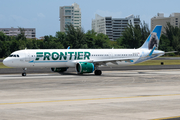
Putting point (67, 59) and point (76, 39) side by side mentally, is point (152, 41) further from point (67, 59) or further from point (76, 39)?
point (76, 39)

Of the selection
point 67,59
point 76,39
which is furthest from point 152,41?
point 76,39

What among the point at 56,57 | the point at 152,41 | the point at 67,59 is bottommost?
the point at 67,59

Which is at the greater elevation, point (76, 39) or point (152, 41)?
point (76, 39)

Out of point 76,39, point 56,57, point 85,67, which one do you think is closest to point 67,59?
point 56,57

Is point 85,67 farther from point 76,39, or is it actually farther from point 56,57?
point 76,39

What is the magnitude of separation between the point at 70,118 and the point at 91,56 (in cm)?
3456

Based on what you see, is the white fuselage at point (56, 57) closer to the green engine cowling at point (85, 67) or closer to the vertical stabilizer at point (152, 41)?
the green engine cowling at point (85, 67)

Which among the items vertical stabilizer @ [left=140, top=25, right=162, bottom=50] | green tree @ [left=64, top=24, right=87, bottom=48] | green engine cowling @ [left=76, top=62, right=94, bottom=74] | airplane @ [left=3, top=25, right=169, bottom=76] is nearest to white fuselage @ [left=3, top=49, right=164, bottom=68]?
airplane @ [left=3, top=25, right=169, bottom=76]

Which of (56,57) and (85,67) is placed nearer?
(85,67)

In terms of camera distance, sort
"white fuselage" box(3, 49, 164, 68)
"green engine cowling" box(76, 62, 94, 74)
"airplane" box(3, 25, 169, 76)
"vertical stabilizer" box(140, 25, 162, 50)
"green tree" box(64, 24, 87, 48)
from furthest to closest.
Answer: "green tree" box(64, 24, 87, 48) < "vertical stabilizer" box(140, 25, 162, 50) < "green engine cowling" box(76, 62, 94, 74) < "airplane" box(3, 25, 169, 76) < "white fuselage" box(3, 49, 164, 68)

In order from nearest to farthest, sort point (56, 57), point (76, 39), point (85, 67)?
1. point (85, 67)
2. point (56, 57)
3. point (76, 39)

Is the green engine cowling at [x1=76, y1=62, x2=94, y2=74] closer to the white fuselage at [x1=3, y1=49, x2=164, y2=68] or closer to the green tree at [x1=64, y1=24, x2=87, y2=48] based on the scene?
the white fuselage at [x1=3, y1=49, x2=164, y2=68]

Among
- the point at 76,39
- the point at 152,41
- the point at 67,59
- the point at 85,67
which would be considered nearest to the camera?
the point at 85,67

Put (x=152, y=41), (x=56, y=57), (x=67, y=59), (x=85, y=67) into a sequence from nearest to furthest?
1. (x=85, y=67)
2. (x=56, y=57)
3. (x=67, y=59)
4. (x=152, y=41)
